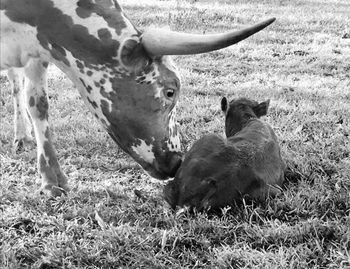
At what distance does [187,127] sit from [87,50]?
2.31 meters

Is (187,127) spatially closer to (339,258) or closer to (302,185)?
(302,185)

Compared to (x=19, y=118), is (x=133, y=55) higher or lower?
higher

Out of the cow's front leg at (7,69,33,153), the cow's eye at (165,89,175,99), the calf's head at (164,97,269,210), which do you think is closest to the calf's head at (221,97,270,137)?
the calf's head at (164,97,269,210)

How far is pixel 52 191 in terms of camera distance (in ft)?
14.0

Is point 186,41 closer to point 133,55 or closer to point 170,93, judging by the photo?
point 133,55

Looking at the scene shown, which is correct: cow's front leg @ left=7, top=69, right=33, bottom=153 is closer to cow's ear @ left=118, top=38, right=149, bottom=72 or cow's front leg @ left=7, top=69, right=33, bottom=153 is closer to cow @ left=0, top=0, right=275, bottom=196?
cow @ left=0, top=0, right=275, bottom=196

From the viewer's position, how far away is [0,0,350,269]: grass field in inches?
132

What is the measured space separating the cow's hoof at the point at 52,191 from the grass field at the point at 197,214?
82mm

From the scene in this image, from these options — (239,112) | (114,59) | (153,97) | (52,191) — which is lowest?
(52,191)

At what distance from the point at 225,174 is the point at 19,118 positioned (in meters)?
2.63

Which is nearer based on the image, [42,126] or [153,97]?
[153,97]

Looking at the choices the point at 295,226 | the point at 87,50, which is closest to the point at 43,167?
the point at 87,50

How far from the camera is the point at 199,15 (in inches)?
470

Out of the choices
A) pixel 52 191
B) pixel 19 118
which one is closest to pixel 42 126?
pixel 52 191
